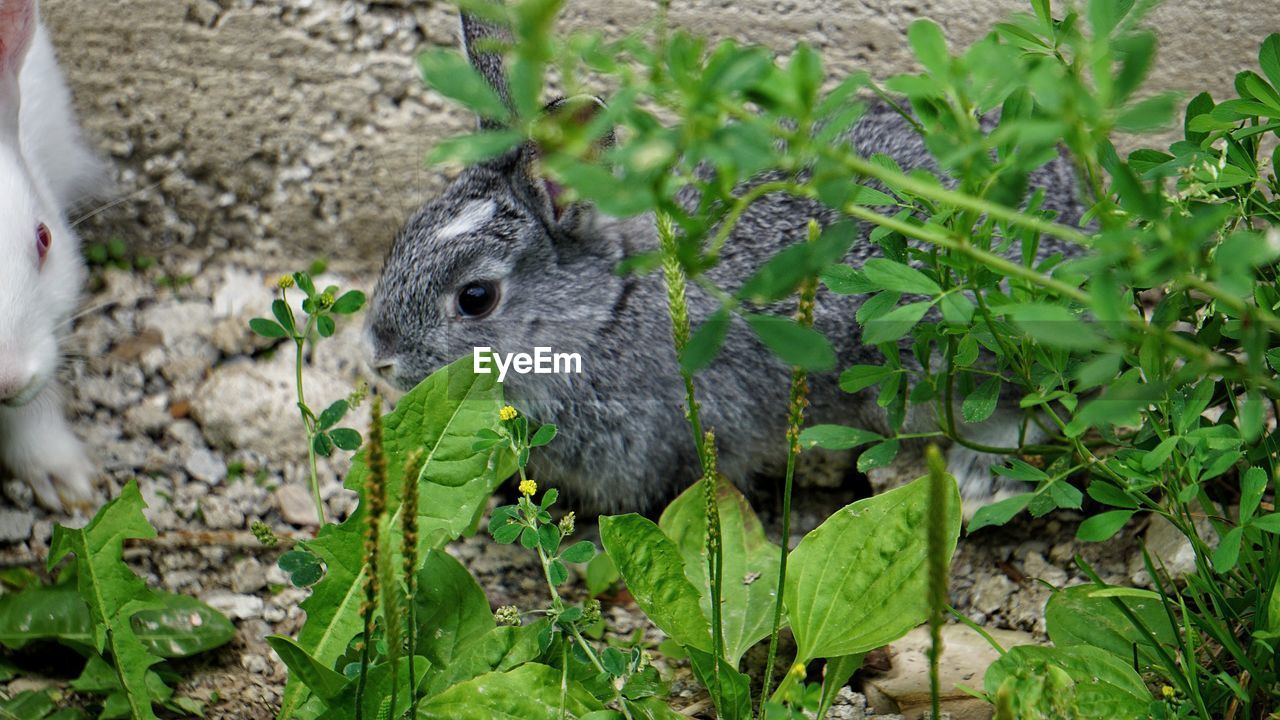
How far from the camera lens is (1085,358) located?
223 cm

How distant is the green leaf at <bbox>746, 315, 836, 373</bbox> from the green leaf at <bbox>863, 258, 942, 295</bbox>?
563 millimetres

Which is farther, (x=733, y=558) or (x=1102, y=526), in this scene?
(x=733, y=558)

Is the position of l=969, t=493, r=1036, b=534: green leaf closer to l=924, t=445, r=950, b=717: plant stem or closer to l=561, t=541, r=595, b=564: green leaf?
l=561, t=541, r=595, b=564: green leaf

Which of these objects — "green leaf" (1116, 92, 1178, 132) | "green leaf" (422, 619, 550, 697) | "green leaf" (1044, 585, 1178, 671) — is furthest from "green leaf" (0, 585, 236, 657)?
"green leaf" (1116, 92, 1178, 132)

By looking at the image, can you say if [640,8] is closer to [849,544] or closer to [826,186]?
[849,544]

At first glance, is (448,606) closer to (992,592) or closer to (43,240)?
(992,592)

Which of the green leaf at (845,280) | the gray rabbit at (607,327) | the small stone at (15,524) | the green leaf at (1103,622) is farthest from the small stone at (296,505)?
the green leaf at (1103,622)

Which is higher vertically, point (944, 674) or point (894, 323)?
point (894, 323)

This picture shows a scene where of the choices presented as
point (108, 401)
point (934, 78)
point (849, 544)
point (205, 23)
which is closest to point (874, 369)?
point (849, 544)

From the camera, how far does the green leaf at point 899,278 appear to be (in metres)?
1.93

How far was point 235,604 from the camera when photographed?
2.91 m

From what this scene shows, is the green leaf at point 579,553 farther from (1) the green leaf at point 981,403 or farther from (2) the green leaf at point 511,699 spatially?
(1) the green leaf at point 981,403

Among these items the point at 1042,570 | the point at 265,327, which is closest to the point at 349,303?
the point at 265,327

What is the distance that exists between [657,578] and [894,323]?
2.47 feet
